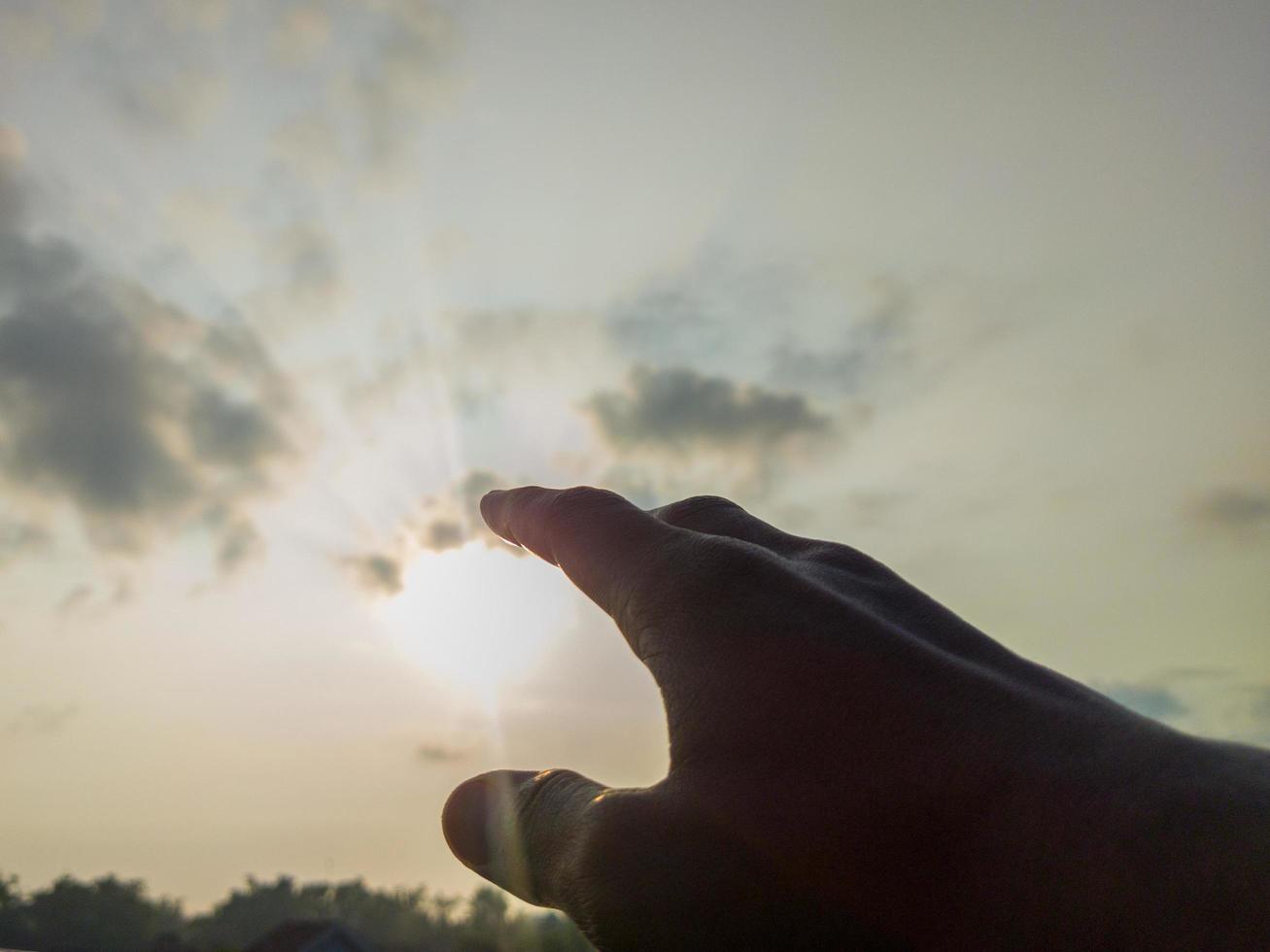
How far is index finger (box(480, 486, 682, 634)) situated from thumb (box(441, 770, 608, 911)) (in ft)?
1.15

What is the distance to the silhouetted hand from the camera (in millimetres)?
1114

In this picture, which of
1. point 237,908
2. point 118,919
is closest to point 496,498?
point 118,919

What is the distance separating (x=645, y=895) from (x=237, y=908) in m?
102

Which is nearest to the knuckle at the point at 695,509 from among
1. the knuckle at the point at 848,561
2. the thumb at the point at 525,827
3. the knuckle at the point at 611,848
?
the knuckle at the point at 848,561

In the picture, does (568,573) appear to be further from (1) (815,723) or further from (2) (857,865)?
(2) (857,865)

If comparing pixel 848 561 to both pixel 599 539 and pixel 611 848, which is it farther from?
pixel 611 848

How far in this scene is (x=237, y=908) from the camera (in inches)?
3383

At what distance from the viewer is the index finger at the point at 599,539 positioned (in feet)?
5.71

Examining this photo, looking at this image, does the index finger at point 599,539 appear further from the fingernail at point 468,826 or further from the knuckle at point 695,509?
the fingernail at point 468,826

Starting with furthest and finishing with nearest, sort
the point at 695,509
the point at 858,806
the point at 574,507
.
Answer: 1. the point at 695,509
2. the point at 574,507
3. the point at 858,806

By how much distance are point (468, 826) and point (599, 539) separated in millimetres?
622

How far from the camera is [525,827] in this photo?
5.21 ft

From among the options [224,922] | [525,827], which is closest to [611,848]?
[525,827]

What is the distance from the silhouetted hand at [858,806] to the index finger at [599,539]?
2cm
